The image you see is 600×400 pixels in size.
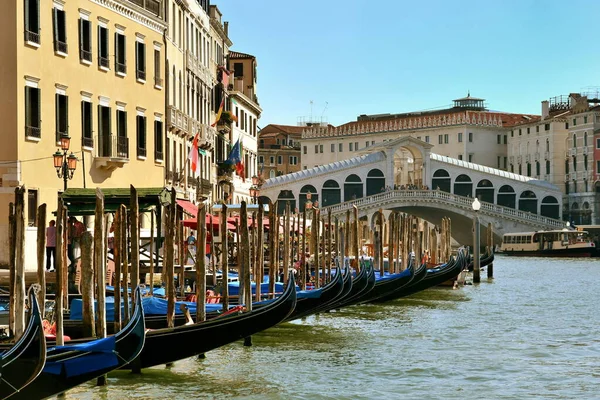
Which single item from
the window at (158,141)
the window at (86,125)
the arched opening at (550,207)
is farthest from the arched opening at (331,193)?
the window at (86,125)

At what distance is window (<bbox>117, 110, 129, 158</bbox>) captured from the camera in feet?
62.3

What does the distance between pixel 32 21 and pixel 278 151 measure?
55497 mm

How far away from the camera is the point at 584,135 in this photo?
5594 cm

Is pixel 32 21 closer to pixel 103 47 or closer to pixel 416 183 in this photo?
pixel 103 47

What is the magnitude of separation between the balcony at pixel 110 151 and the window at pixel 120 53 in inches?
40.3

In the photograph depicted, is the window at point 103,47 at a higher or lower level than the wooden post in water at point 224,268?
higher

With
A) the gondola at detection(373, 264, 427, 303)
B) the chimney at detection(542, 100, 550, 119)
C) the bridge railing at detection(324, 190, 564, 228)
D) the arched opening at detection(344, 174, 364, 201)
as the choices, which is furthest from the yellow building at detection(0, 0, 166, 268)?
the chimney at detection(542, 100, 550, 119)

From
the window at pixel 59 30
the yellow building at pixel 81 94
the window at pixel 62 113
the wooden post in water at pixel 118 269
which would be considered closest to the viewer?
the wooden post in water at pixel 118 269

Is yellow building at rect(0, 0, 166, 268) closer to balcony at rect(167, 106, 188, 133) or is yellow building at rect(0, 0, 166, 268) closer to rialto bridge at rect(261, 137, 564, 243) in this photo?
balcony at rect(167, 106, 188, 133)

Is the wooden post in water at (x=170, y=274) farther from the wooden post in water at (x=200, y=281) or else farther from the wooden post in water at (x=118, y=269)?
the wooden post in water at (x=118, y=269)

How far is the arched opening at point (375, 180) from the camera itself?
5562cm

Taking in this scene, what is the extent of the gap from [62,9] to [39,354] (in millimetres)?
10342

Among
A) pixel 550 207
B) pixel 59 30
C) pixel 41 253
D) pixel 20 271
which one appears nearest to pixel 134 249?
pixel 41 253

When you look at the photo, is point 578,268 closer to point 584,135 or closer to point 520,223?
point 520,223
